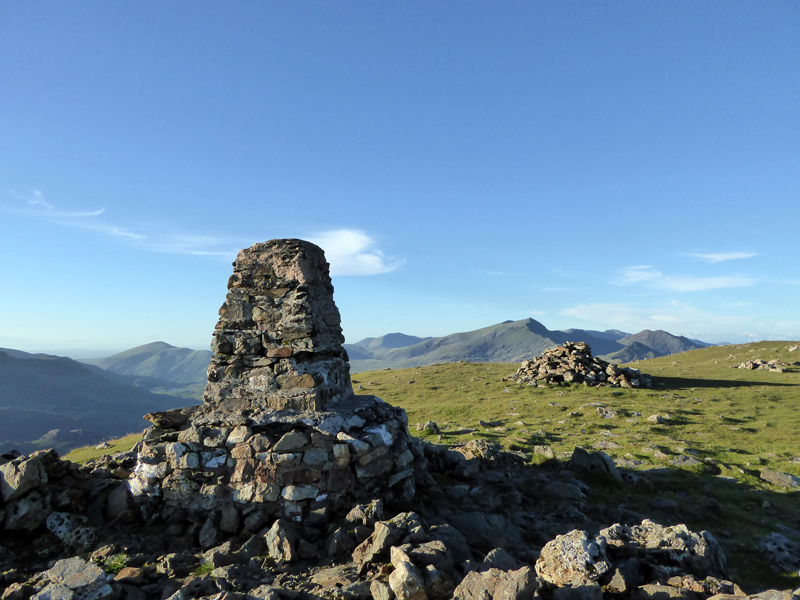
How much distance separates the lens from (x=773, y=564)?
807 centimetres

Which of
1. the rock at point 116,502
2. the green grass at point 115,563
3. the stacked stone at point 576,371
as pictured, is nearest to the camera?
the green grass at point 115,563

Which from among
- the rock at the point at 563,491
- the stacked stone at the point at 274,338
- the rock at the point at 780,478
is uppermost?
the stacked stone at the point at 274,338

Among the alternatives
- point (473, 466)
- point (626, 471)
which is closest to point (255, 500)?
point (473, 466)

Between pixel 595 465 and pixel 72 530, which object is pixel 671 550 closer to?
pixel 595 465

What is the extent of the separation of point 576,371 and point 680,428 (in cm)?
1344


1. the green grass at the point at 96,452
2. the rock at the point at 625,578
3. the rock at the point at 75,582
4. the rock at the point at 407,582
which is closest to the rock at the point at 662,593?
the rock at the point at 625,578

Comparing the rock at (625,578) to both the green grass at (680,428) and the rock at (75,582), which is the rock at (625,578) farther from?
the rock at (75,582)

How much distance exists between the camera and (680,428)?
19625 mm

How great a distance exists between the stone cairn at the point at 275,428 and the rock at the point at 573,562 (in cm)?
367

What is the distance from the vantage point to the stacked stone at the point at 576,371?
1258 inches

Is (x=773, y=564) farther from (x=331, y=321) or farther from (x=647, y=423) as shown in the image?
(x=647, y=423)

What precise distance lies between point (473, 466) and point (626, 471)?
211 inches

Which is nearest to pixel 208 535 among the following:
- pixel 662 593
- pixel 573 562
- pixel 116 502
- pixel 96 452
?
pixel 116 502

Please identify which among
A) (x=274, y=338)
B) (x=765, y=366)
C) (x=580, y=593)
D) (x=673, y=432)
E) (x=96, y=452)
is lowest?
(x=96, y=452)
